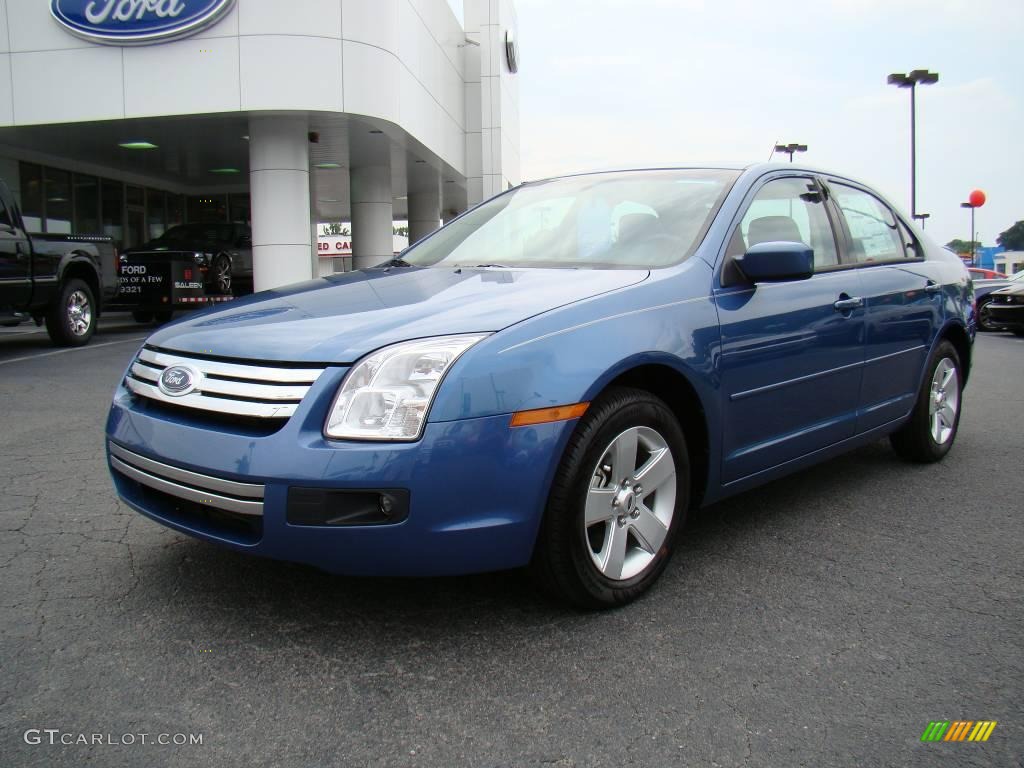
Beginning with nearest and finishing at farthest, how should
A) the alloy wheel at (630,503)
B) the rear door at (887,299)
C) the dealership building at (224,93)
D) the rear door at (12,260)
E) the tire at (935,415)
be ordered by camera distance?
the alloy wheel at (630,503) → the rear door at (887,299) → the tire at (935,415) → the rear door at (12,260) → the dealership building at (224,93)

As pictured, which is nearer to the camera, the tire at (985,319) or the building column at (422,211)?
the tire at (985,319)

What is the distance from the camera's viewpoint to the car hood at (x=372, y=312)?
2553 mm

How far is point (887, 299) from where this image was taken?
4.22m

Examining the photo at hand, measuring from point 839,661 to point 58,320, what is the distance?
36.1 feet

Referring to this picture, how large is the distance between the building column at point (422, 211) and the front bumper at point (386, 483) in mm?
27004

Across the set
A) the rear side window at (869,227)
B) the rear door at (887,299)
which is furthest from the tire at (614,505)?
the rear side window at (869,227)

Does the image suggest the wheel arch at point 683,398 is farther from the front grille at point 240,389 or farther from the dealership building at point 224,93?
the dealership building at point 224,93

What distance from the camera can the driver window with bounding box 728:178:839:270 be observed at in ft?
11.7

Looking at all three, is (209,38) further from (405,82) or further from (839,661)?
(839,661)

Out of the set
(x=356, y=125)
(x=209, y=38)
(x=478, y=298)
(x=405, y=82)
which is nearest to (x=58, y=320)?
(x=209, y=38)

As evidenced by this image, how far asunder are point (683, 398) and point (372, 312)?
45.4 inches

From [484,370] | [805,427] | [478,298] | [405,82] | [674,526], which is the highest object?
[405,82]

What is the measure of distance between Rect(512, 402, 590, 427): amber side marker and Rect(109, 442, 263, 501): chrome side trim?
29.4 inches

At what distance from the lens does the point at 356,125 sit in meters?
16.1
